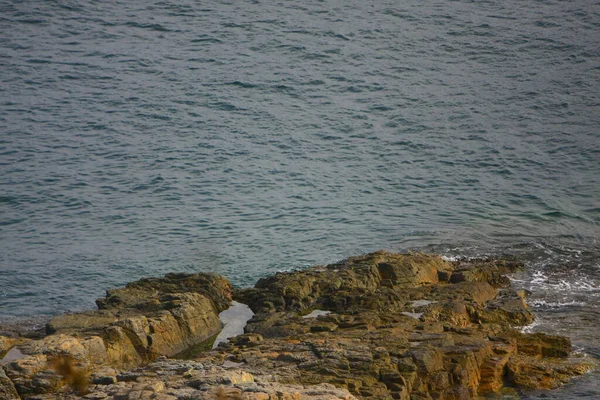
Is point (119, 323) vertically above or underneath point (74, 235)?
above

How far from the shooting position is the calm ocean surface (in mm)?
33719

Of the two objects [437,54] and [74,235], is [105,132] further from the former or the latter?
[437,54]

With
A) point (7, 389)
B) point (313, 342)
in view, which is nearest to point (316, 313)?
point (313, 342)

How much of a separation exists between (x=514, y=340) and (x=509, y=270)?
7.94 meters

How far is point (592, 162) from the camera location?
44812mm

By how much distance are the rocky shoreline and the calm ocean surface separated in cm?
195

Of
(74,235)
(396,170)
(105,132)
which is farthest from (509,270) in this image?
(105,132)

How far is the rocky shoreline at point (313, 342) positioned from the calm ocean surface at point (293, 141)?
195 cm

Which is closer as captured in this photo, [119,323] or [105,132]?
[119,323]

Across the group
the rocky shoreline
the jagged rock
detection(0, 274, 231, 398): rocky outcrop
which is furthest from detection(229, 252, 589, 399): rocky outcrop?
the jagged rock

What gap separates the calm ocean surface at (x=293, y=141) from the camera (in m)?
33.7

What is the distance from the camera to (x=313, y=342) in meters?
21.6

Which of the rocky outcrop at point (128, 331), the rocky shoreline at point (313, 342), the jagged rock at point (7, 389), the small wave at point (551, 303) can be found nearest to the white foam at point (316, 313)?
the rocky shoreline at point (313, 342)

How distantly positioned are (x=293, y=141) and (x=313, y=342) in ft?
82.6
